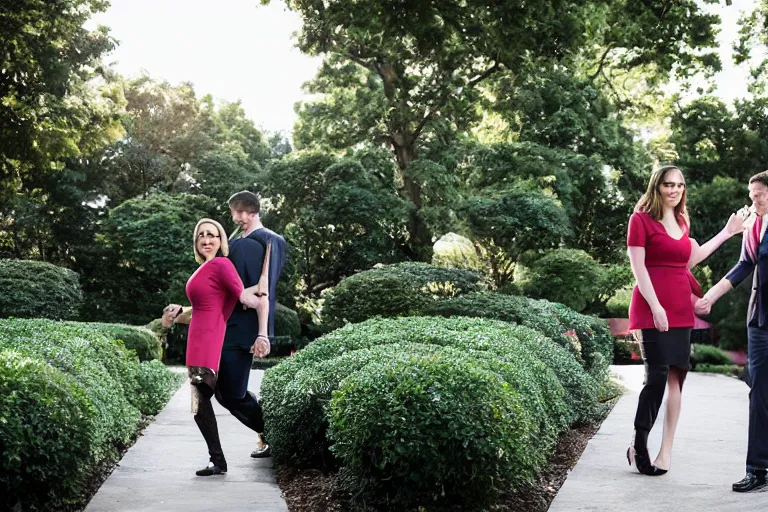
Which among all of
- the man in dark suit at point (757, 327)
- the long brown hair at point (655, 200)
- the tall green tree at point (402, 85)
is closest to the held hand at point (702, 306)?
the man in dark suit at point (757, 327)

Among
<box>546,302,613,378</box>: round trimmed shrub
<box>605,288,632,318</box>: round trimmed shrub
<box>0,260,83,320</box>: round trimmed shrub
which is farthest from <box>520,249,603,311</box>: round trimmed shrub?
<box>0,260,83,320</box>: round trimmed shrub

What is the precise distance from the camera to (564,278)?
20.7 meters

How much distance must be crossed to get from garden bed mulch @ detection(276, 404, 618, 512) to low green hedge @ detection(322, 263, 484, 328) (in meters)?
7.61

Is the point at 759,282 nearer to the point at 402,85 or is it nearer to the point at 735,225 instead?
the point at 735,225

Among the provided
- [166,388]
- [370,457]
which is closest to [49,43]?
[166,388]

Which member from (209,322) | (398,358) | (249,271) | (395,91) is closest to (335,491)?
(398,358)

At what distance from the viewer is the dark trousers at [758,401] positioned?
230 inches

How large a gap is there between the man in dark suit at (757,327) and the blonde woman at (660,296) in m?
0.21

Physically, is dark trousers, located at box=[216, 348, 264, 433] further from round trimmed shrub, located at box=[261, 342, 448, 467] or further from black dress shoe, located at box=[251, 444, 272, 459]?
black dress shoe, located at box=[251, 444, 272, 459]

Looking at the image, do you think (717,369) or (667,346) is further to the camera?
(717,369)

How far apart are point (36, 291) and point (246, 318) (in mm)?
12825

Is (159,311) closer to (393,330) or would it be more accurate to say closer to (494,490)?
(393,330)

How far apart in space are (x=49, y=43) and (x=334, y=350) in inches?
624

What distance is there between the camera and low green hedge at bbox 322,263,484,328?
1501 cm
